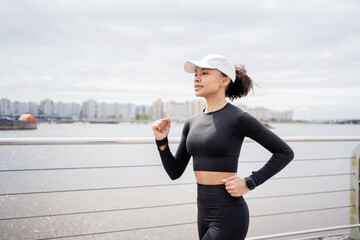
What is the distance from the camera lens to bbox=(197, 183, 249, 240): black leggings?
138cm

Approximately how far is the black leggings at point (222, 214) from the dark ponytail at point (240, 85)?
0.49 m

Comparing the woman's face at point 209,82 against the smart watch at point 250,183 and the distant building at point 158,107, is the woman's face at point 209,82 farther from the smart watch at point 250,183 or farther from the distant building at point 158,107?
the distant building at point 158,107

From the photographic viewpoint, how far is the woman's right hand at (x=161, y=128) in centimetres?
158

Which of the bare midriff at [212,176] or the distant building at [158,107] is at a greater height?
the distant building at [158,107]

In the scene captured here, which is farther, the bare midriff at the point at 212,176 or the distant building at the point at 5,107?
the distant building at the point at 5,107

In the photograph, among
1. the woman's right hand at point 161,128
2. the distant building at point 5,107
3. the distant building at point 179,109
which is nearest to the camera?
the woman's right hand at point 161,128

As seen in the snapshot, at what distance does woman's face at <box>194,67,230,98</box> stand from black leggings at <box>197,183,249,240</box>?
1.47ft

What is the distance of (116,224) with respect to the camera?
6.33 meters

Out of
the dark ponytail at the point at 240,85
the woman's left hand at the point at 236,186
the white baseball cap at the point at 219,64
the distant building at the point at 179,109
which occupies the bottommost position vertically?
the woman's left hand at the point at 236,186

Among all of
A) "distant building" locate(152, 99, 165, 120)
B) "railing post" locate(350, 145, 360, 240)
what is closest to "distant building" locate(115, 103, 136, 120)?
"distant building" locate(152, 99, 165, 120)

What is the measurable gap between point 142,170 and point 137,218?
1703cm

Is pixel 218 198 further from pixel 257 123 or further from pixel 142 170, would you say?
pixel 142 170

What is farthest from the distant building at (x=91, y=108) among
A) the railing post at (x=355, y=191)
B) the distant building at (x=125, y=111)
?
the railing post at (x=355, y=191)

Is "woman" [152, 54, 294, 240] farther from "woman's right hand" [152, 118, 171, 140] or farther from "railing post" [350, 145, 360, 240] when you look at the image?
"railing post" [350, 145, 360, 240]
